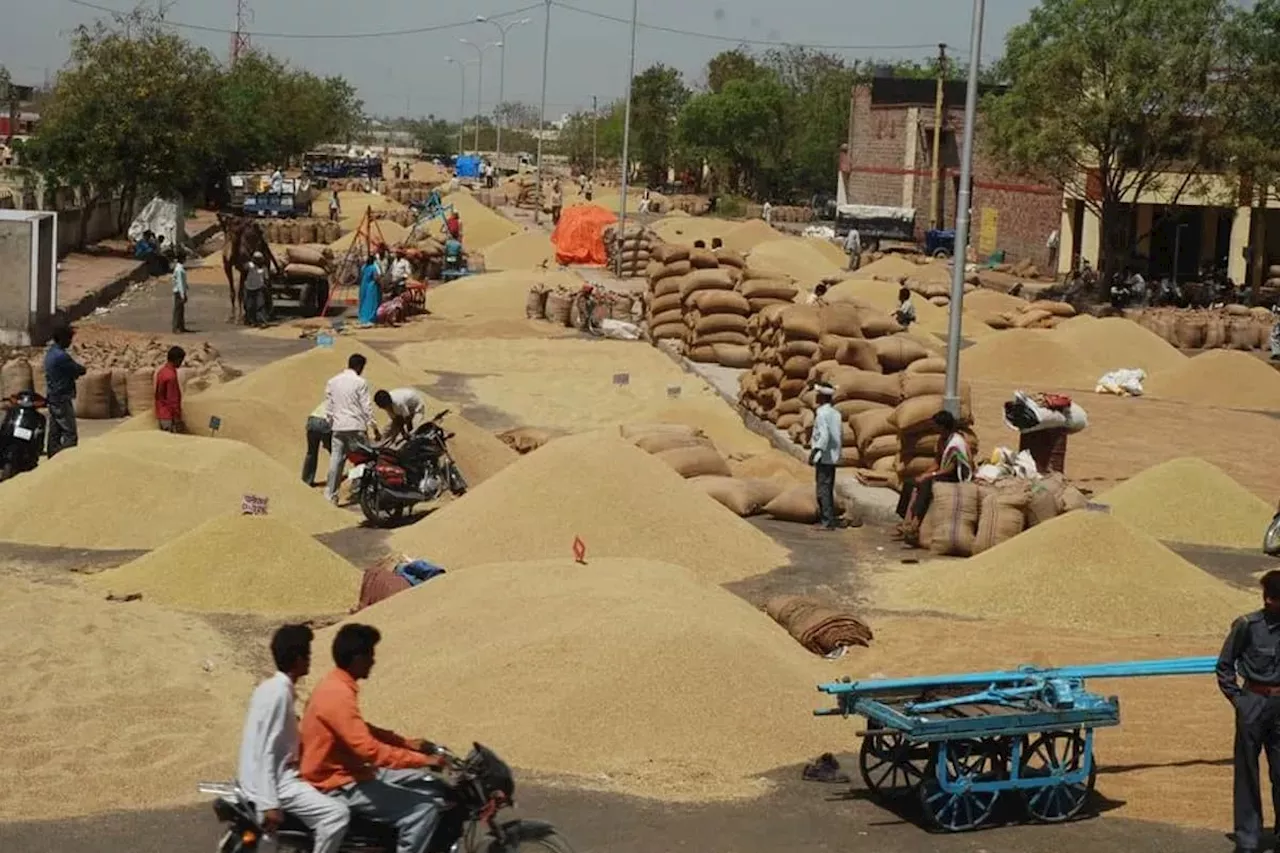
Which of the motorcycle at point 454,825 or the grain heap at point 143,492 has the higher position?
the motorcycle at point 454,825

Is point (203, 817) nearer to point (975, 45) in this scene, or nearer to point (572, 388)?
point (975, 45)

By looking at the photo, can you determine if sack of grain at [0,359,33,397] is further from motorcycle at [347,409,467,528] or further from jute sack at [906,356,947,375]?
jute sack at [906,356,947,375]

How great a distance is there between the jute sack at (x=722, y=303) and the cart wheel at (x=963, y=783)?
20674 mm

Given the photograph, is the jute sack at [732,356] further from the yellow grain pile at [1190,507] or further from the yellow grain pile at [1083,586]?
the yellow grain pile at [1083,586]

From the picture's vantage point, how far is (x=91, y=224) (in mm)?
49062

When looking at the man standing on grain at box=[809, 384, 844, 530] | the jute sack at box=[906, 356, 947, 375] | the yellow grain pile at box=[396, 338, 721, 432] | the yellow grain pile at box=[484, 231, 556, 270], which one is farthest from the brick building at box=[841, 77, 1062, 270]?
the man standing on grain at box=[809, 384, 844, 530]

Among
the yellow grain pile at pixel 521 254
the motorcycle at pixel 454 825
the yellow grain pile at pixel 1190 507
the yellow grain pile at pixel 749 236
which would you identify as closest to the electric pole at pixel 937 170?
the yellow grain pile at pixel 749 236

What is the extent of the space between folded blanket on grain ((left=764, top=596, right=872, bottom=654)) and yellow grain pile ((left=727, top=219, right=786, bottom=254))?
39.0m

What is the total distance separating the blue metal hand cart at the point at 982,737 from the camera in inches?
348

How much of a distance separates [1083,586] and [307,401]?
1072 centimetres

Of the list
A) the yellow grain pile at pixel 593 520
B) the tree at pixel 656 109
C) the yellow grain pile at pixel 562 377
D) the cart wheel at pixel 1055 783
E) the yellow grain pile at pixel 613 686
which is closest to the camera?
the cart wheel at pixel 1055 783

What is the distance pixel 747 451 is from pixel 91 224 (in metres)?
31.8

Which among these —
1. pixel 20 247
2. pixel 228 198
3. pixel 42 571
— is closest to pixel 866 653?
pixel 42 571

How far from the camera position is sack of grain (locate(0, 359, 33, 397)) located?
22219 mm
